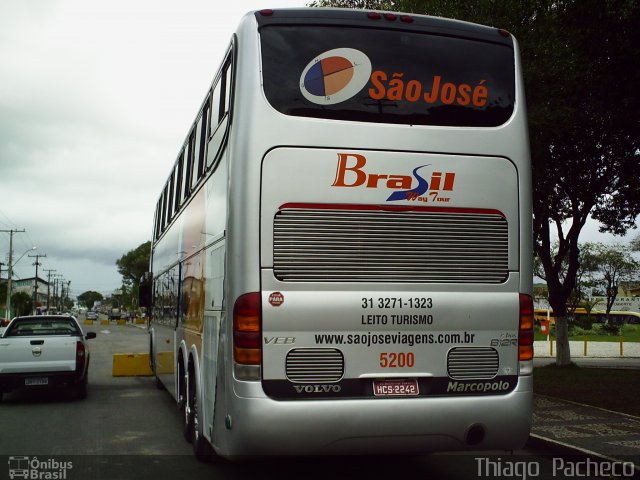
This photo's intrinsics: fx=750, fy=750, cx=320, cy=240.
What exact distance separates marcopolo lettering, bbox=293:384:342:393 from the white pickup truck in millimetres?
8846

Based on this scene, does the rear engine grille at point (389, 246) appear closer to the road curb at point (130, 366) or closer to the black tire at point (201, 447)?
the black tire at point (201, 447)

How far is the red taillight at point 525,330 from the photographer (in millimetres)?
6422

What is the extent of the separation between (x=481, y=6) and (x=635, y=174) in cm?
611

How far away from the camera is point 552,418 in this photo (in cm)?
1055

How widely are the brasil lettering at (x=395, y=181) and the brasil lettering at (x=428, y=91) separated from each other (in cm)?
60

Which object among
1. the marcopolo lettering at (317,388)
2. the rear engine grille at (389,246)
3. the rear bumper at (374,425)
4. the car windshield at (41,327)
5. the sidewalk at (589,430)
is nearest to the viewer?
the rear bumper at (374,425)

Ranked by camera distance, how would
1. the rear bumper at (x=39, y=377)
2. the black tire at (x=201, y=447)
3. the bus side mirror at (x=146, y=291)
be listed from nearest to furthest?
the black tire at (x=201, y=447) → the rear bumper at (x=39, y=377) → the bus side mirror at (x=146, y=291)

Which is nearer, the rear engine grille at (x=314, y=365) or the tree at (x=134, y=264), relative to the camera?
the rear engine grille at (x=314, y=365)

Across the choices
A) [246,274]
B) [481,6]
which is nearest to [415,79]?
[246,274]

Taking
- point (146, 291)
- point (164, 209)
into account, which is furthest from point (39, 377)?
point (146, 291)

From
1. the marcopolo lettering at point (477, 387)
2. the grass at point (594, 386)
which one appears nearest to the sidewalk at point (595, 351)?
the grass at point (594, 386)

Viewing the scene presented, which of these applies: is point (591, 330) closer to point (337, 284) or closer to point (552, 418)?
point (552, 418)

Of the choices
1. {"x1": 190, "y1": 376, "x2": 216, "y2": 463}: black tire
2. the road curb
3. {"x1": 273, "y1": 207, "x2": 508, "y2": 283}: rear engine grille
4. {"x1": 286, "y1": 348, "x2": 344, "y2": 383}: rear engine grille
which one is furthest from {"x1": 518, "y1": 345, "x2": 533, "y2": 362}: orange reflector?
the road curb

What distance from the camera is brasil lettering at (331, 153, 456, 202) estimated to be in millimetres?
6086
